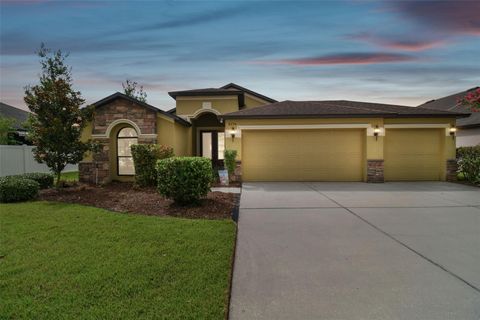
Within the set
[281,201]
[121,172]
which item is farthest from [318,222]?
[121,172]

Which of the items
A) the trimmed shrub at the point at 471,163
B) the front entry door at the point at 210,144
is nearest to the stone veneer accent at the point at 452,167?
the trimmed shrub at the point at 471,163

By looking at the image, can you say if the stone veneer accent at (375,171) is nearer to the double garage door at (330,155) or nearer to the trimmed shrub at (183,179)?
the double garage door at (330,155)

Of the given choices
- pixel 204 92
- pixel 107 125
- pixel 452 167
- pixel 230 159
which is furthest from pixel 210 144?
pixel 452 167

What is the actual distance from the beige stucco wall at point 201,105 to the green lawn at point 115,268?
11430 millimetres

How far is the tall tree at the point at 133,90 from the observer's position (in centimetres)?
3120

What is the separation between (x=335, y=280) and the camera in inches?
135

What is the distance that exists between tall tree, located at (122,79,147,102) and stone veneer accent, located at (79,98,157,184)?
20.4 m

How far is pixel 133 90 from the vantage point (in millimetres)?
31656

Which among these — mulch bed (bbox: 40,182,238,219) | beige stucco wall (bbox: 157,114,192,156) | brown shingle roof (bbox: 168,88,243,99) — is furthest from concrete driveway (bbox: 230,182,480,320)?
brown shingle roof (bbox: 168,88,243,99)

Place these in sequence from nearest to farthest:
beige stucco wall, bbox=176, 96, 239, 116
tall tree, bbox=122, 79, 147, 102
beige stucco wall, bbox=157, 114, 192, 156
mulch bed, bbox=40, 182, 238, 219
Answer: mulch bed, bbox=40, 182, 238, 219 < beige stucco wall, bbox=157, 114, 192, 156 < beige stucco wall, bbox=176, 96, 239, 116 < tall tree, bbox=122, 79, 147, 102

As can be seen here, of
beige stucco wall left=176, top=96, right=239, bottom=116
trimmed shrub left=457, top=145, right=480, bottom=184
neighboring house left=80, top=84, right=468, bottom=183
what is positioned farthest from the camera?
beige stucco wall left=176, top=96, right=239, bottom=116

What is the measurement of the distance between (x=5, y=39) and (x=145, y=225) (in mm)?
8960

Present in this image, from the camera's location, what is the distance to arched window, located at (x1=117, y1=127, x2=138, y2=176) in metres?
12.5

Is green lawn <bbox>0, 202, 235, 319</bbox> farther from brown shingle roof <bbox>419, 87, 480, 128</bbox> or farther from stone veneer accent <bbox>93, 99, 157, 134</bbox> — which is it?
brown shingle roof <bbox>419, 87, 480, 128</bbox>
